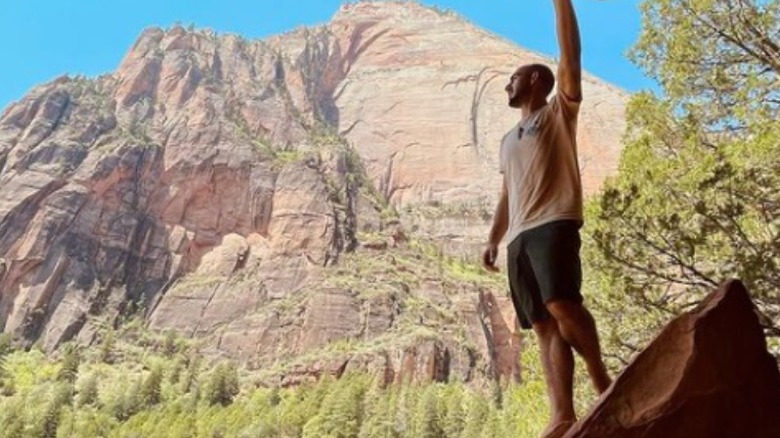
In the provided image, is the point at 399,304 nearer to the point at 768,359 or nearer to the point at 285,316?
the point at 285,316

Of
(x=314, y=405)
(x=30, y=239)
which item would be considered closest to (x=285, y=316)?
(x=314, y=405)

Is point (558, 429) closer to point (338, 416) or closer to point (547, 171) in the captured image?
point (547, 171)

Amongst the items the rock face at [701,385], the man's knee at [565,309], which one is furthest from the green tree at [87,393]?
the rock face at [701,385]

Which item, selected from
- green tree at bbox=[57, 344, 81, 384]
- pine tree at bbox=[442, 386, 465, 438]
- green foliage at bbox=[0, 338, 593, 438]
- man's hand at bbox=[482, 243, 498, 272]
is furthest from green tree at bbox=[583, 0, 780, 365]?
green tree at bbox=[57, 344, 81, 384]

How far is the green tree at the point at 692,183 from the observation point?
870 cm

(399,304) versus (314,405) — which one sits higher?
(399,304)

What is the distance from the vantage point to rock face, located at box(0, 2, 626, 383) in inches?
3649

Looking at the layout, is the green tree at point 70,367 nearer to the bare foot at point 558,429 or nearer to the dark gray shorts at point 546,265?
the dark gray shorts at point 546,265

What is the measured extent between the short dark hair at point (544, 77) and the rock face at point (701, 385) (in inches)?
64.3

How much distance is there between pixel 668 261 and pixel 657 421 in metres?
6.60

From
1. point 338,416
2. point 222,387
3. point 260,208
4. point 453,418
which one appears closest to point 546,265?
point 338,416

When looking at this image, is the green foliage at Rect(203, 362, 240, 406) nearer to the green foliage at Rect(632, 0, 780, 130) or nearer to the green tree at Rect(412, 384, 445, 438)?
the green tree at Rect(412, 384, 445, 438)

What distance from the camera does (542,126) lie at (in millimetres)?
4457

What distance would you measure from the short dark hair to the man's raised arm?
0.23 meters
